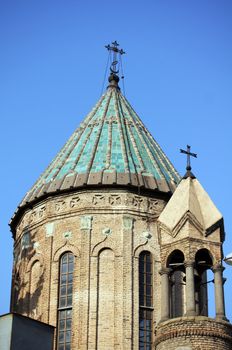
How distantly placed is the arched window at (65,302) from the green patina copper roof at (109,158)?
2.94 meters

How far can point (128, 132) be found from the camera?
40875mm

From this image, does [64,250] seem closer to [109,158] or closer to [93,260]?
[93,260]

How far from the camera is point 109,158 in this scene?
3903 centimetres

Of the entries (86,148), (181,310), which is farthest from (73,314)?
(86,148)

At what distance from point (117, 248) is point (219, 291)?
197 inches

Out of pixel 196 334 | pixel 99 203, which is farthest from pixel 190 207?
pixel 196 334

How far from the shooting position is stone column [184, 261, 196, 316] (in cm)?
3241

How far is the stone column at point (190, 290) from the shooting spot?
32406mm

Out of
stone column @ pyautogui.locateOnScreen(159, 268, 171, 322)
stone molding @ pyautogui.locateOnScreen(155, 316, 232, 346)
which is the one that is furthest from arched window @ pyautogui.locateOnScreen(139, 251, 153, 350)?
stone molding @ pyautogui.locateOnScreen(155, 316, 232, 346)

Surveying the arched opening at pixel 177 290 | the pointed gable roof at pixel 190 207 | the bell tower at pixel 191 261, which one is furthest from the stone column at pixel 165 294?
the pointed gable roof at pixel 190 207

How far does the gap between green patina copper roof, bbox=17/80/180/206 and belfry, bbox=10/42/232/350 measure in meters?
0.05

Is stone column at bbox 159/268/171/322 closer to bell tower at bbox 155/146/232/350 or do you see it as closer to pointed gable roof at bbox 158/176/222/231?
bell tower at bbox 155/146/232/350

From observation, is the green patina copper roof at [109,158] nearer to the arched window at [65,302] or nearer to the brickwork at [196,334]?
the arched window at [65,302]

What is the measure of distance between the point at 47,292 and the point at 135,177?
550cm
